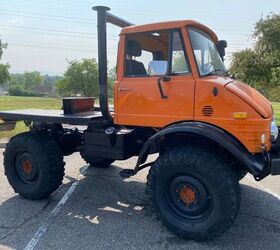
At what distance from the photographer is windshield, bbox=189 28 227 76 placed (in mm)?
4199

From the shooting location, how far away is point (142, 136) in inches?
198

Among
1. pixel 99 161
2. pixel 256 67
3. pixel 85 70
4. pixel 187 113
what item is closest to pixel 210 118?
pixel 187 113

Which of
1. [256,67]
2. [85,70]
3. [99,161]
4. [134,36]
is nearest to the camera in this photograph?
[134,36]

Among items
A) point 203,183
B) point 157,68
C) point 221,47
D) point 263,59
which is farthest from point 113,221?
point 263,59

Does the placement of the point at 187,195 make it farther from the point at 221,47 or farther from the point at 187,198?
the point at 221,47

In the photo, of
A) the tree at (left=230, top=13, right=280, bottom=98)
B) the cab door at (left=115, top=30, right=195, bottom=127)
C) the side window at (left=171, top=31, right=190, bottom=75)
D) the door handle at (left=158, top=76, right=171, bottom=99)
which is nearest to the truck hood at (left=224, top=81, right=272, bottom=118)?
the cab door at (left=115, top=30, right=195, bottom=127)

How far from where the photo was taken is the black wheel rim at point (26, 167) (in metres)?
5.31

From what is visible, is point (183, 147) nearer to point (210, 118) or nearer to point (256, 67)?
point (210, 118)

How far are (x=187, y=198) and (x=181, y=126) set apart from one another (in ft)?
2.90

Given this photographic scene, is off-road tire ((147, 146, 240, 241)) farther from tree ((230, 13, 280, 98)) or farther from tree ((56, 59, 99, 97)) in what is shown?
tree ((56, 59, 99, 97))

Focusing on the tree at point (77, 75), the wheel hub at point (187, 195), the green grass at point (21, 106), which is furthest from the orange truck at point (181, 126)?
the tree at point (77, 75)

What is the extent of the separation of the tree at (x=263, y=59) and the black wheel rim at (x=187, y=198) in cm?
1695

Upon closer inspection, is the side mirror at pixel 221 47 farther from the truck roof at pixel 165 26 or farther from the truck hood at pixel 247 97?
the truck hood at pixel 247 97

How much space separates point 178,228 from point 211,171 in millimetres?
813
